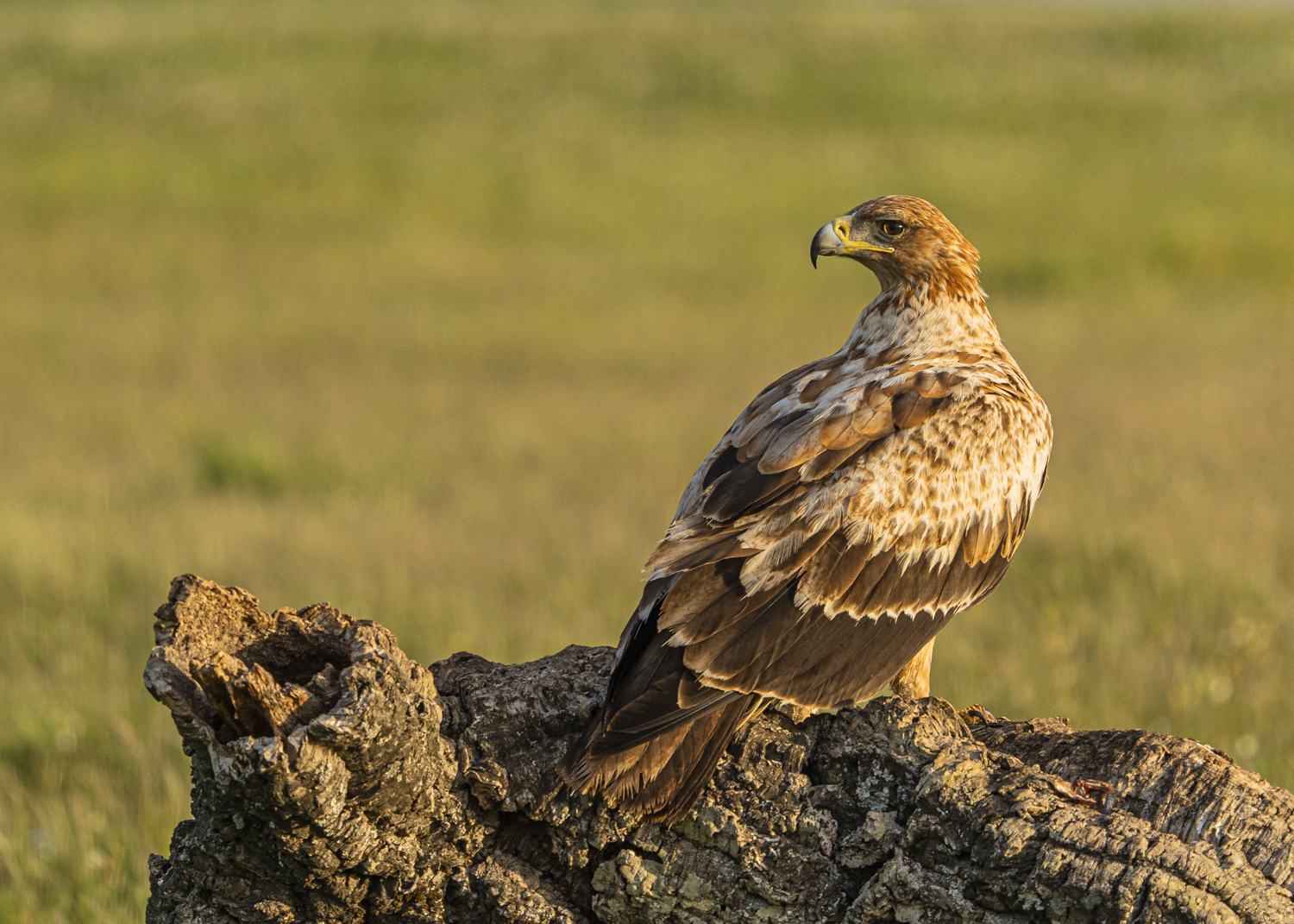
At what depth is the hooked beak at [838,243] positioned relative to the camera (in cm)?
436

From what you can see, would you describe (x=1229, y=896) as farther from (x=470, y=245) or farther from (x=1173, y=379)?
(x=470, y=245)

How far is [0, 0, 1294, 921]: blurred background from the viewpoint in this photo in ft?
23.9

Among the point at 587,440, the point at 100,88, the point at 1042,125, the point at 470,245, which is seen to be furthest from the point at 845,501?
the point at 100,88

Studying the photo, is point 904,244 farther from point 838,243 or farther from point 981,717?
point 981,717

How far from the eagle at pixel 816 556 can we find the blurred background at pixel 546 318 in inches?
103

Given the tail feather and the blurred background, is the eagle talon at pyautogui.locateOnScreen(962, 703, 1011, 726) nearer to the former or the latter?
the tail feather

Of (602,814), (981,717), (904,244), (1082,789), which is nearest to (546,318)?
(904,244)

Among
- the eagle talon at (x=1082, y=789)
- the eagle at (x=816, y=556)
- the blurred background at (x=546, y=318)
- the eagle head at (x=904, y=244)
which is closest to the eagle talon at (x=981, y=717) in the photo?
the eagle at (x=816, y=556)

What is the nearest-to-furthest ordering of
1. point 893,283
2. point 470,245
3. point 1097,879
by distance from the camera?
point 1097,879 < point 893,283 < point 470,245

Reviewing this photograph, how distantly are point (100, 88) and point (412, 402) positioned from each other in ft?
79.7

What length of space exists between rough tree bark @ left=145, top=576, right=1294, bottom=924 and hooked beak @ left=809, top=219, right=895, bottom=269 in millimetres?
1682

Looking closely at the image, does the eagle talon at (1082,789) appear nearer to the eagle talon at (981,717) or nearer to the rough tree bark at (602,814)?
the rough tree bark at (602,814)

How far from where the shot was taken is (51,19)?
39.8 meters

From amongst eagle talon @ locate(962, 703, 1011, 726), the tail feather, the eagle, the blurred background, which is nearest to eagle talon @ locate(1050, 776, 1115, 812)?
eagle talon @ locate(962, 703, 1011, 726)
